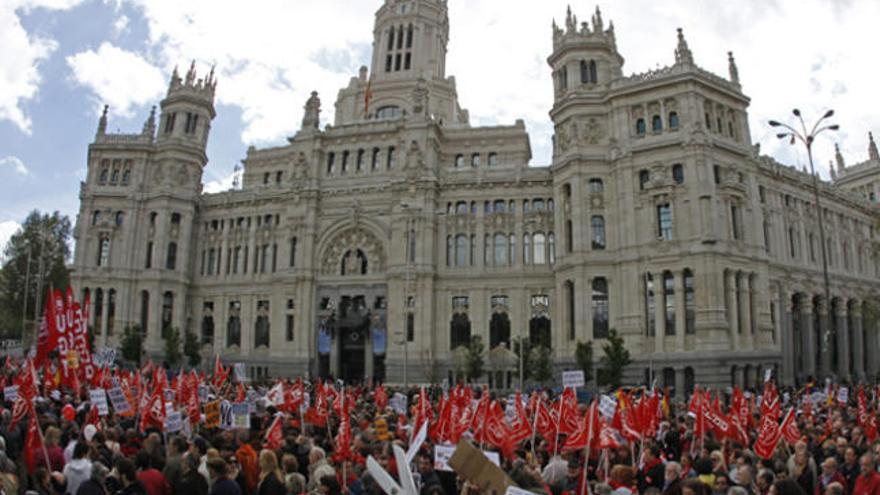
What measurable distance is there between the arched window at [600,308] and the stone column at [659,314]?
3778 millimetres

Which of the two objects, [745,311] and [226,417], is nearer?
[226,417]

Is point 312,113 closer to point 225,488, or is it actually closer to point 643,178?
point 643,178

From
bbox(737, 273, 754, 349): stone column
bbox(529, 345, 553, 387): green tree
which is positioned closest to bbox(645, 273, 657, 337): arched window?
bbox(737, 273, 754, 349): stone column

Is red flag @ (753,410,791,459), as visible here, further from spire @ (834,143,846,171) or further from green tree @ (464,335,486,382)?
spire @ (834,143,846,171)

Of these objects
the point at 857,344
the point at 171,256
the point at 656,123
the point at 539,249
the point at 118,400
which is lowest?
the point at 118,400

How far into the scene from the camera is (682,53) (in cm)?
4844

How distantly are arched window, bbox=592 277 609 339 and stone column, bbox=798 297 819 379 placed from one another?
21137 millimetres

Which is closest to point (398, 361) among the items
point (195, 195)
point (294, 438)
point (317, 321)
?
point (317, 321)

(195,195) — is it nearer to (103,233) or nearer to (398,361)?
(103,233)

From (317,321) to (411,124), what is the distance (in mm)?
20320

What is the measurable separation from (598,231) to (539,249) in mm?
6223

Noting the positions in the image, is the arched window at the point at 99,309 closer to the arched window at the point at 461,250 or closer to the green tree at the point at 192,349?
the green tree at the point at 192,349

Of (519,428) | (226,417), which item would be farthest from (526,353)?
(226,417)

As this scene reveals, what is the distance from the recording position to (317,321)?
2256 inches
